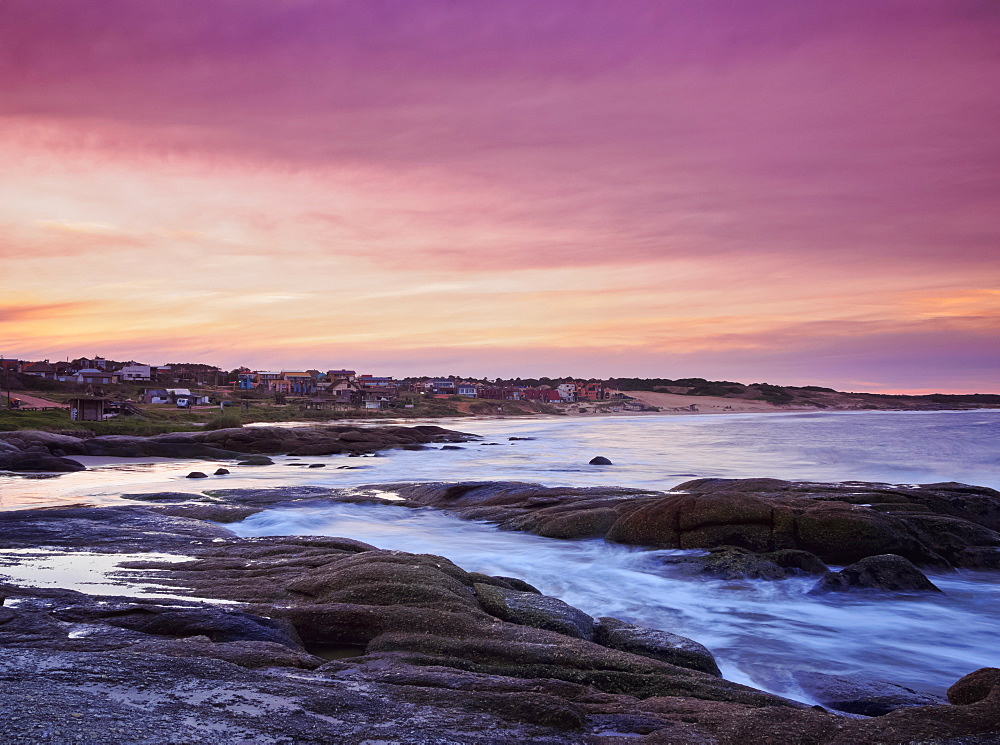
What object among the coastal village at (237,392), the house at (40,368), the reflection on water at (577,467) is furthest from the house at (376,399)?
the reflection on water at (577,467)

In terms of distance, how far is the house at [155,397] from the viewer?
8884 centimetres

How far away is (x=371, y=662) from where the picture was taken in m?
5.48

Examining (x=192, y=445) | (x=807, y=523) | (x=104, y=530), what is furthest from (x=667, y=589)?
(x=192, y=445)

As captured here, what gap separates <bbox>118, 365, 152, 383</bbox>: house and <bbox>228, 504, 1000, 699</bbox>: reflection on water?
412 ft

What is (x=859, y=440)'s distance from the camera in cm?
5566

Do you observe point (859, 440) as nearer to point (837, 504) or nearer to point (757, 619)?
point (837, 504)

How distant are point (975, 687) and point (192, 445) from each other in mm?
33609

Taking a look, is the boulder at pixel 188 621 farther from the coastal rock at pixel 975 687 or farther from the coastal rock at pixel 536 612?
the coastal rock at pixel 975 687

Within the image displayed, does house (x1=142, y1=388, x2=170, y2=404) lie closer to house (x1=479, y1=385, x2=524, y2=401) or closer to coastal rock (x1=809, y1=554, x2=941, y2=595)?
Result: house (x1=479, y1=385, x2=524, y2=401)

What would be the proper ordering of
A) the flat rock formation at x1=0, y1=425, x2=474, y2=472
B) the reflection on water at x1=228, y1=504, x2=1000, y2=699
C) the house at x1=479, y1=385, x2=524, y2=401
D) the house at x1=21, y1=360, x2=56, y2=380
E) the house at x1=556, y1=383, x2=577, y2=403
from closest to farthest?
the reflection on water at x1=228, y1=504, x2=1000, y2=699 < the flat rock formation at x1=0, y1=425, x2=474, y2=472 < the house at x1=21, y1=360, x2=56, y2=380 < the house at x1=479, y1=385, x2=524, y2=401 < the house at x1=556, y1=383, x2=577, y2=403

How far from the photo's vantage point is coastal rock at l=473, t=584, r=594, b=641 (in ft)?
22.9

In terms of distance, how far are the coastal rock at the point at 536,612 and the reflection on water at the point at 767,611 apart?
1874mm

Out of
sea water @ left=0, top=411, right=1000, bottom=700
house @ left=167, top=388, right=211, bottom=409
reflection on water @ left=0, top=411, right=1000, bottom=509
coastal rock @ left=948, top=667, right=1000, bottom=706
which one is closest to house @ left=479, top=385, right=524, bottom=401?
house @ left=167, top=388, right=211, bottom=409

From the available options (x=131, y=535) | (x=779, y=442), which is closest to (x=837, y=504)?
(x=131, y=535)
